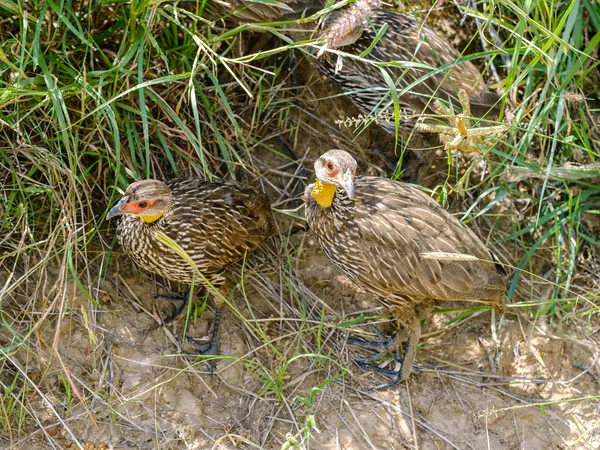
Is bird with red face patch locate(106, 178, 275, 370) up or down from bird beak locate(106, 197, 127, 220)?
down

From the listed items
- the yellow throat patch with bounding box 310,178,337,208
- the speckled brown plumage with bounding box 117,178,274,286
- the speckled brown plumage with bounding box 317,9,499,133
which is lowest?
the speckled brown plumage with bounding box 117,178,274,286

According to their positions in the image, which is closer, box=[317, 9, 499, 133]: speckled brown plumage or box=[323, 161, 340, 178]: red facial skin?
box=[323, 161, 340, 178]: red facial skin

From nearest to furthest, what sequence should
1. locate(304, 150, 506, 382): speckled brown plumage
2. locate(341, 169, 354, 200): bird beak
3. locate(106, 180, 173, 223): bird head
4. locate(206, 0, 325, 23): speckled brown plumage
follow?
locate(341, 169, 354, 200): bird beak < locate(106, 180, 173, 223): bird head < locate(304, 150, 506, 382): speckled brown plumage < locate(206, 0, 325, 23): speckled brown plumage

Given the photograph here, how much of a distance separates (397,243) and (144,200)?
4.54 ft

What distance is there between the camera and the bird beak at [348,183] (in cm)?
418

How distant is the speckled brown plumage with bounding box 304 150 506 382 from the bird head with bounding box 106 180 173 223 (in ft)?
2.69

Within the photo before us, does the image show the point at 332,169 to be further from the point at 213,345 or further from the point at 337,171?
the point at 213,345

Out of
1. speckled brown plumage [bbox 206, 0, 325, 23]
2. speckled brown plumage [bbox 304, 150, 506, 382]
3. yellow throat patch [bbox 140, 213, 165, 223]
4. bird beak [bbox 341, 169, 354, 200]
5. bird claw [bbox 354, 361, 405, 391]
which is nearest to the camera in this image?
bird beak [bbox 341, 169, 354, 200]

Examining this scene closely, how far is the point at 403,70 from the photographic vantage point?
16.5 ft

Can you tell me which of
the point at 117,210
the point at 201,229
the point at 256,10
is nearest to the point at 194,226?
the point at 201,229

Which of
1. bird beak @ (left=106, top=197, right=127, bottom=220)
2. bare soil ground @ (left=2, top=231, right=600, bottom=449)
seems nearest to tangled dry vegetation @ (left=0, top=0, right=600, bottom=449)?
bare soil ground @ (left=2, top=231, right=600, bottom=449)

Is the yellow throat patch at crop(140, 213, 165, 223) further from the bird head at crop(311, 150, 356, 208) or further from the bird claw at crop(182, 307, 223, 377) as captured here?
the bird head at crop(311, 150, 356, 208)

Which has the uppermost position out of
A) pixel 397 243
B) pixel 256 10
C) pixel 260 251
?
pixel 256 10

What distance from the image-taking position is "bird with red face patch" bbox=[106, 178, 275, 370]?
14.7 feet
